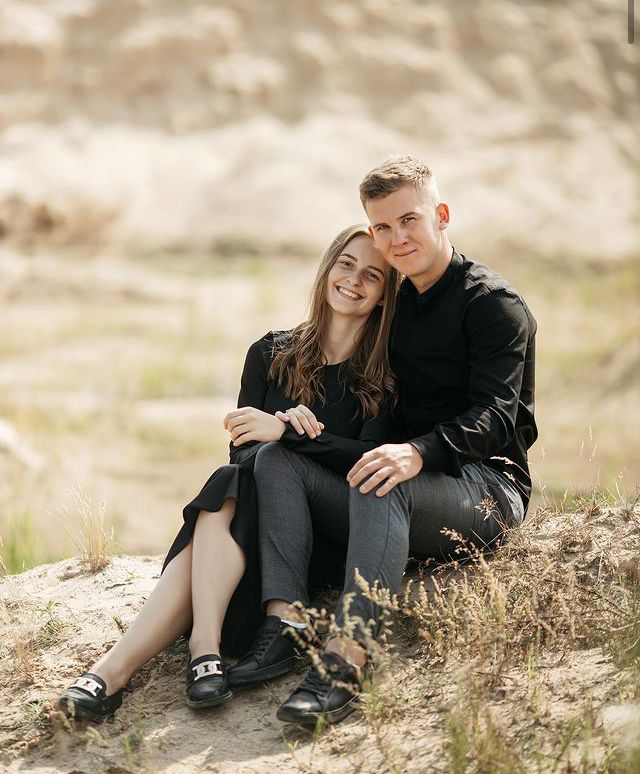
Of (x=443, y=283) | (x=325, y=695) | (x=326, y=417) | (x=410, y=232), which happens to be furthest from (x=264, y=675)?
(x=410, y=232)

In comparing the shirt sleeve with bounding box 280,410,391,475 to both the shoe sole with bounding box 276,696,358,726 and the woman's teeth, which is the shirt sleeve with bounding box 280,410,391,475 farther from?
the shoe sole with bounding box 276,696,358,726

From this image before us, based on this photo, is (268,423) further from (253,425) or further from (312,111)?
(312,111)

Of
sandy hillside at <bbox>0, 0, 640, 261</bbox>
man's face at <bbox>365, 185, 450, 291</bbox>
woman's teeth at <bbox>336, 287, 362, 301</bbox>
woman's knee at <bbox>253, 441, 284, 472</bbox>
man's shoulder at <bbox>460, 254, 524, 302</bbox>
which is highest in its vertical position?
sandy hillside at <bbox>0, 0, 640, 261</bbox>

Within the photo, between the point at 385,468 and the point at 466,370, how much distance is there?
64 centimetres

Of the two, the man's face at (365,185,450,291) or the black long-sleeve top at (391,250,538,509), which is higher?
the man's face at (365,185,450,291)

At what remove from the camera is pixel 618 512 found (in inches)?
156

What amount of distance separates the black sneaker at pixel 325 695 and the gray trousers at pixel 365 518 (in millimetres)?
152

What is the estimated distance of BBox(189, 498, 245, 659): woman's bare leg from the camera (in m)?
3.33

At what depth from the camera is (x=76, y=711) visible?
3201 millimetres

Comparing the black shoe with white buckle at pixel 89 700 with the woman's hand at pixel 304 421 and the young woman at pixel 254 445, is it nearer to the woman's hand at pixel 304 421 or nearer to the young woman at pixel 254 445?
the young woman at pixel 254 445

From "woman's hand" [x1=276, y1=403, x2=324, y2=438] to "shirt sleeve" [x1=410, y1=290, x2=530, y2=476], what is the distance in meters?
0.39

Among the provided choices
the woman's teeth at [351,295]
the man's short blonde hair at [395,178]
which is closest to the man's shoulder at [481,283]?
the man's short blonde hair at [395,178]

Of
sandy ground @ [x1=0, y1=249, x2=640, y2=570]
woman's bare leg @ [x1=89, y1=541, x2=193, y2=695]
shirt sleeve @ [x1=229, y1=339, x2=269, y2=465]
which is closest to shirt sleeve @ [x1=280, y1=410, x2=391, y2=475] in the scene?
shirt sleeve @ [x1=229, y1=339, x2=269, y2=465]

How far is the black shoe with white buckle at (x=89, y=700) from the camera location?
3.19 metres
